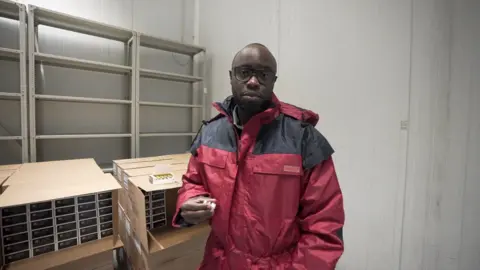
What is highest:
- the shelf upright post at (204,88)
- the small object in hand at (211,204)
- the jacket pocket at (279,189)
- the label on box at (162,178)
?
the shelf upright post at (204,88)

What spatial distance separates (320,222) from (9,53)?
89.4 inches

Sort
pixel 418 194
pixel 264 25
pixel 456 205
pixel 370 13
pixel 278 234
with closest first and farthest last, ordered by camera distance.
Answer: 1. pixel 278 234
2. pixel 456 205
3. pixel 418 194
4. pixel 370 13
5. pixel 264 25

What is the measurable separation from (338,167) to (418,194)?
1.37ft

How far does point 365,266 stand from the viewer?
4.34 feet

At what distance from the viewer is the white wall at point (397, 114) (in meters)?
1.01

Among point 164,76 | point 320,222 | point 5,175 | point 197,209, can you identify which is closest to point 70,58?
point 164,76

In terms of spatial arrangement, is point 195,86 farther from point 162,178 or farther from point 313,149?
point 313,149

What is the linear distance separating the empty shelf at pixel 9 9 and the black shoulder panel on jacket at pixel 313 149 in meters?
2.15

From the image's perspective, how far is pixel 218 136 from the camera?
86 cm

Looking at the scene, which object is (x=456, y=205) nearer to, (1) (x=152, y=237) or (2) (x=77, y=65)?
(1) (x=152, y=237)

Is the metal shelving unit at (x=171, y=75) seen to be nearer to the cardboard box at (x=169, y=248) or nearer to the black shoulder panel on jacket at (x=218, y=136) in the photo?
the cardboard box at (x=169, y=248)

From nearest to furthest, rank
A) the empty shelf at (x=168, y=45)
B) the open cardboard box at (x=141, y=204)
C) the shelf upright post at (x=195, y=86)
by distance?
the open cardboard box at (x=141, y=204) → the empty shelf at (x=168, y=45) → the shelf upright post at (x=195, y=86)

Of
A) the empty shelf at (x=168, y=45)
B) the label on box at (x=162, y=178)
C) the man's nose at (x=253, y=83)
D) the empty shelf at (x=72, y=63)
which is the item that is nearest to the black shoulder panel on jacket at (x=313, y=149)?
the man's nose at (x=253, y=83)

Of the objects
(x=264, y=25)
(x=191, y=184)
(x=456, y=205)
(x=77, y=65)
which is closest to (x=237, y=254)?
(x=191, y=184)
